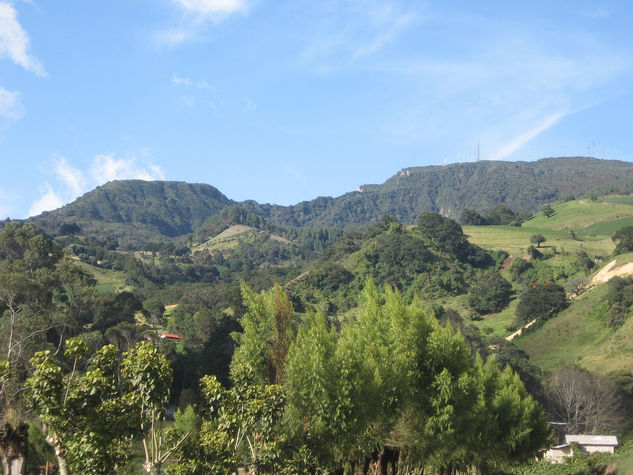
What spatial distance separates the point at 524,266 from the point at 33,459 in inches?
3373

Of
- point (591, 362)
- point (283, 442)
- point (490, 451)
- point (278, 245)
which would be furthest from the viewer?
point (278, 245)

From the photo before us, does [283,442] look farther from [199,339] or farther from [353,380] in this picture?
[199,339]

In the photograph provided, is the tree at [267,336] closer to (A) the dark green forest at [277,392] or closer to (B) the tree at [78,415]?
(A) the dark green forest at [277,392]

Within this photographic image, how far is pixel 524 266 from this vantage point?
9644cm

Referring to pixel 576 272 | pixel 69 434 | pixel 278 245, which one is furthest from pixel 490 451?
pixel 278 245

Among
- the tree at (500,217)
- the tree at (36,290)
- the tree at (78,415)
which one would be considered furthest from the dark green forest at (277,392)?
the tree at (500,217)

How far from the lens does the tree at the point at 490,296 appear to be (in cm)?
8312

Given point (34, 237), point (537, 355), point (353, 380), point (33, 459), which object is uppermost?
point (34, 237)

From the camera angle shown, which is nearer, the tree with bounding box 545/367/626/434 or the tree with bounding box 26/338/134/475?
the tree with bounding box 26/338/134/475

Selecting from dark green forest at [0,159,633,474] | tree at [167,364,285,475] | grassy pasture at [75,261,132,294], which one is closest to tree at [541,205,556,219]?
dark green forest at [0,159,633,474]

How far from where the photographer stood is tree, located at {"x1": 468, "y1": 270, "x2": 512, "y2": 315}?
83.1 metres

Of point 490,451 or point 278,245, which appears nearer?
point 490,451

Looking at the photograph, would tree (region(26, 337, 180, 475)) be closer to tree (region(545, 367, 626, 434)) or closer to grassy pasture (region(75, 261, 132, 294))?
tree (region(545, 367, 626, 434))

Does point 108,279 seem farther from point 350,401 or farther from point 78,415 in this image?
point 78,415
